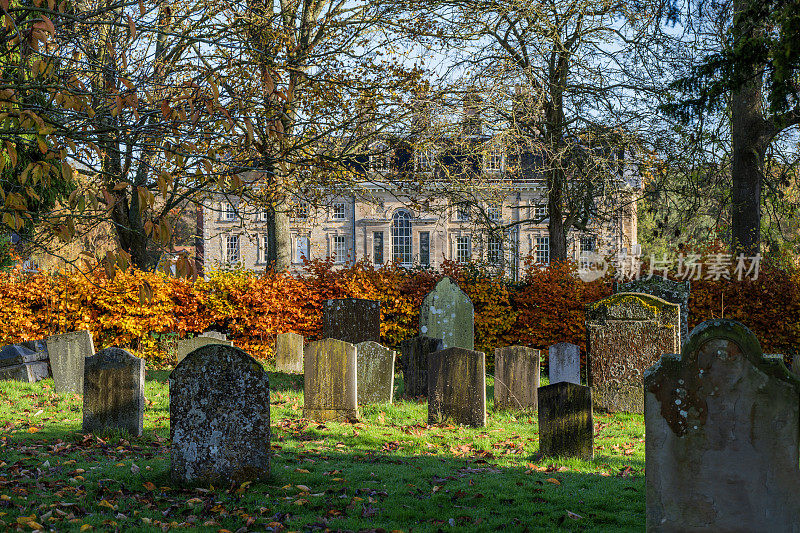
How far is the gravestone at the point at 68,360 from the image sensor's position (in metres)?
11.4

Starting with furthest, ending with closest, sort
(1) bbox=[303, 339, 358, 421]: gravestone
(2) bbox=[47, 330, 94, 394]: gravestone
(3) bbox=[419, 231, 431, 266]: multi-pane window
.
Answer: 1. (3) bbox=[419, 231, 431, 266]: multi-pane window
2. (2) bbox=[47, 330, 94, 394]: gravestone
3. (1) bbox=[303, 339, 358, 421]: gravestone

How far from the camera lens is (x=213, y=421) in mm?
6113

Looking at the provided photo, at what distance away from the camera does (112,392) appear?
26.9ft

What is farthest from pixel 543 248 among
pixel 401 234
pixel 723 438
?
pixel 723 438

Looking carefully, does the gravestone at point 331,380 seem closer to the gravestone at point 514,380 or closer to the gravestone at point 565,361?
the gravestone at point 514,380

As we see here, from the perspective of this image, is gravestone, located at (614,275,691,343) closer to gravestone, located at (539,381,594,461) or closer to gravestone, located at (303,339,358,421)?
gravestone, located at (539,381,594,461)

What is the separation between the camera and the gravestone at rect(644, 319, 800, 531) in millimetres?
4242

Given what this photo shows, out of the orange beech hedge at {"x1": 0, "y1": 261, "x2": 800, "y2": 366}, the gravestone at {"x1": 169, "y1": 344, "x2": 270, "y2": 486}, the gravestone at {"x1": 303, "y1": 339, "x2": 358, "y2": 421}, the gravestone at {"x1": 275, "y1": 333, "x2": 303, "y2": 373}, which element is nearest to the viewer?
the gravestone at {"x1": 169, "y1": 344, "x2": 270, "y2": 486}

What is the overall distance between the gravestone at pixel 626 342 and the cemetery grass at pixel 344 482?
2.18 ft

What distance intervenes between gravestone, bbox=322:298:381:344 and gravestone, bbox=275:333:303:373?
128 cm

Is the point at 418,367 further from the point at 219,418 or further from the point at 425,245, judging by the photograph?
the point at 425,245

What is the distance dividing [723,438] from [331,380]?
5944 mm

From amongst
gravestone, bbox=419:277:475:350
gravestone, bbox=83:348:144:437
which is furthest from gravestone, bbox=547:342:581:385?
gravestone, bbox=83:348:144:437

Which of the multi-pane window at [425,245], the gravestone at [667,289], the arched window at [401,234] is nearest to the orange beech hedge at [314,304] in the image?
the gravestone at [667,289]
